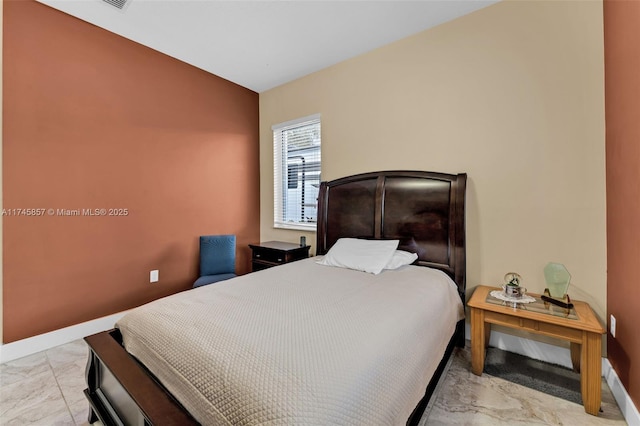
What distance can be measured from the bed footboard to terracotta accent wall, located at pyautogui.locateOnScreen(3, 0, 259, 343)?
139 centimetres

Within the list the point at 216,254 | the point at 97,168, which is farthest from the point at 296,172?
the point at 97,168

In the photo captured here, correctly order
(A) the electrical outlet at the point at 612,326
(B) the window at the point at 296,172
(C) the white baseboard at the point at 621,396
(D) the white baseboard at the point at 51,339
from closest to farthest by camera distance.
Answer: (C) the white baseboard at the point at 621,396 → (A) the electrical outlet at the point at 612,326 → (D) the white baseboard at the point at 51,339 → (B) the window at the point at 296,172

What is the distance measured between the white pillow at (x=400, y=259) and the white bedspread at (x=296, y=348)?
1.41ft

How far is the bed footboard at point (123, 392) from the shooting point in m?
0.96

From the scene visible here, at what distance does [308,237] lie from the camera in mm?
3607

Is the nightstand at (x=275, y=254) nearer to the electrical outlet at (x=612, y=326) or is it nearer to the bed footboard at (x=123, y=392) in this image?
the bed footboard at (x=123, y=392)

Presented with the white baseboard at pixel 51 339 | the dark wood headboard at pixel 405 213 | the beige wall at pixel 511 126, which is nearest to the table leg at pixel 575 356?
the beige wall at pixel 511 126

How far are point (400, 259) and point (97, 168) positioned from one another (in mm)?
2933

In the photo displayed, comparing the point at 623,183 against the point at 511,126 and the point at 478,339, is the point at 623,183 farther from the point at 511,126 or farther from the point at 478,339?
the point at 478,339

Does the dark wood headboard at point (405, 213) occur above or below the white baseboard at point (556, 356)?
above

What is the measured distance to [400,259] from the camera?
238cm

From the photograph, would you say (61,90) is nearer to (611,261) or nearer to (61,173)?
(61,173)

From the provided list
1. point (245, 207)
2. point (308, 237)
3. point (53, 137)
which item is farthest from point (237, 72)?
point (308, 237)

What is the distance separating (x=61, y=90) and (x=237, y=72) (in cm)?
176
